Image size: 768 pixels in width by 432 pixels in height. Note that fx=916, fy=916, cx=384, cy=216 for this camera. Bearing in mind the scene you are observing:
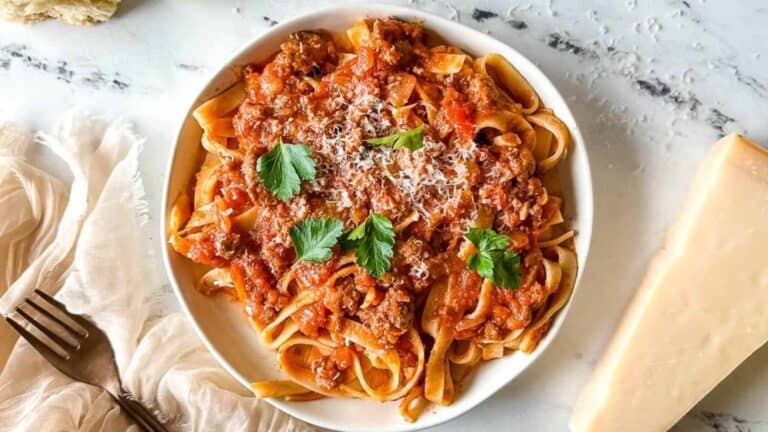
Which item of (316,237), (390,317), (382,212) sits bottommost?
(390,317)

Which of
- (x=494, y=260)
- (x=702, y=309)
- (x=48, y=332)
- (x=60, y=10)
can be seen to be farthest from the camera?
(x=60, y=10)

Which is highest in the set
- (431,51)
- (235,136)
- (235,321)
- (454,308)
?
(431,51)

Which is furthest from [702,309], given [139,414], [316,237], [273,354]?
[139,414]

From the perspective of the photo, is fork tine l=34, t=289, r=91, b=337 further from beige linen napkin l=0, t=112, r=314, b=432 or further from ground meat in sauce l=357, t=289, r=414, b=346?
ground meat in sauce l=357, t=289, r=414, b=346

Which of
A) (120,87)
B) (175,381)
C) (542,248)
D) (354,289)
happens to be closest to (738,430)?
(542,248)

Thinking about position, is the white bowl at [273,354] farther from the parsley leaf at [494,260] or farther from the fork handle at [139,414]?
the fork handle at [139,414]

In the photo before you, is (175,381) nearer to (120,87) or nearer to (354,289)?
(354,289)

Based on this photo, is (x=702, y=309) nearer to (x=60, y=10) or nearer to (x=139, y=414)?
(x=139, y=414)
